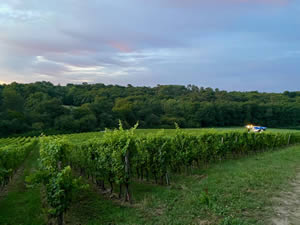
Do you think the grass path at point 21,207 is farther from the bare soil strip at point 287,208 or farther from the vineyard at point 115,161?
the bare soil strip at point 287,208

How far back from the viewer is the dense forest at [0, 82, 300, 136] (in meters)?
56.9

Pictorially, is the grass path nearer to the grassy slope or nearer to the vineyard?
the vineyard

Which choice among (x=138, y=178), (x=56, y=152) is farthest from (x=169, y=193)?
(x=56, y=152)

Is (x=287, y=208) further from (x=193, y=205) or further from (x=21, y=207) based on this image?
(x=21, y=207)

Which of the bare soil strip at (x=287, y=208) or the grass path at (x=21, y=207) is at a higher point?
the bare soil strip at (x=287, y=208)

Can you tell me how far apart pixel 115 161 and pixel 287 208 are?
527 centimetres

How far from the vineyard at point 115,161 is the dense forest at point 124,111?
4905cm

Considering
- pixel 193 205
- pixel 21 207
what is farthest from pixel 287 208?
pixel 21 207

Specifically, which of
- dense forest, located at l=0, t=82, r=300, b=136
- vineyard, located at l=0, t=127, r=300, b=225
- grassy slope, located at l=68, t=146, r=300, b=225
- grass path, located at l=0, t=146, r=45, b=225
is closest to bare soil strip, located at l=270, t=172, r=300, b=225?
grassy slope, located at l=68, t=146, r=300, b=225

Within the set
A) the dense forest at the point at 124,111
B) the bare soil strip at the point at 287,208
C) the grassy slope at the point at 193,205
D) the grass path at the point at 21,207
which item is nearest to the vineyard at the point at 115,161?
the grass path at the point at 21,207

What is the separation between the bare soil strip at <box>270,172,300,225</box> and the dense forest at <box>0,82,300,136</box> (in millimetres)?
55205

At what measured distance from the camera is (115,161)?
22.6ft

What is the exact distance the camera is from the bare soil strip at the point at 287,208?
4.65 m

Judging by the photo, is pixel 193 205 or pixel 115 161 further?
pixel 115 161
